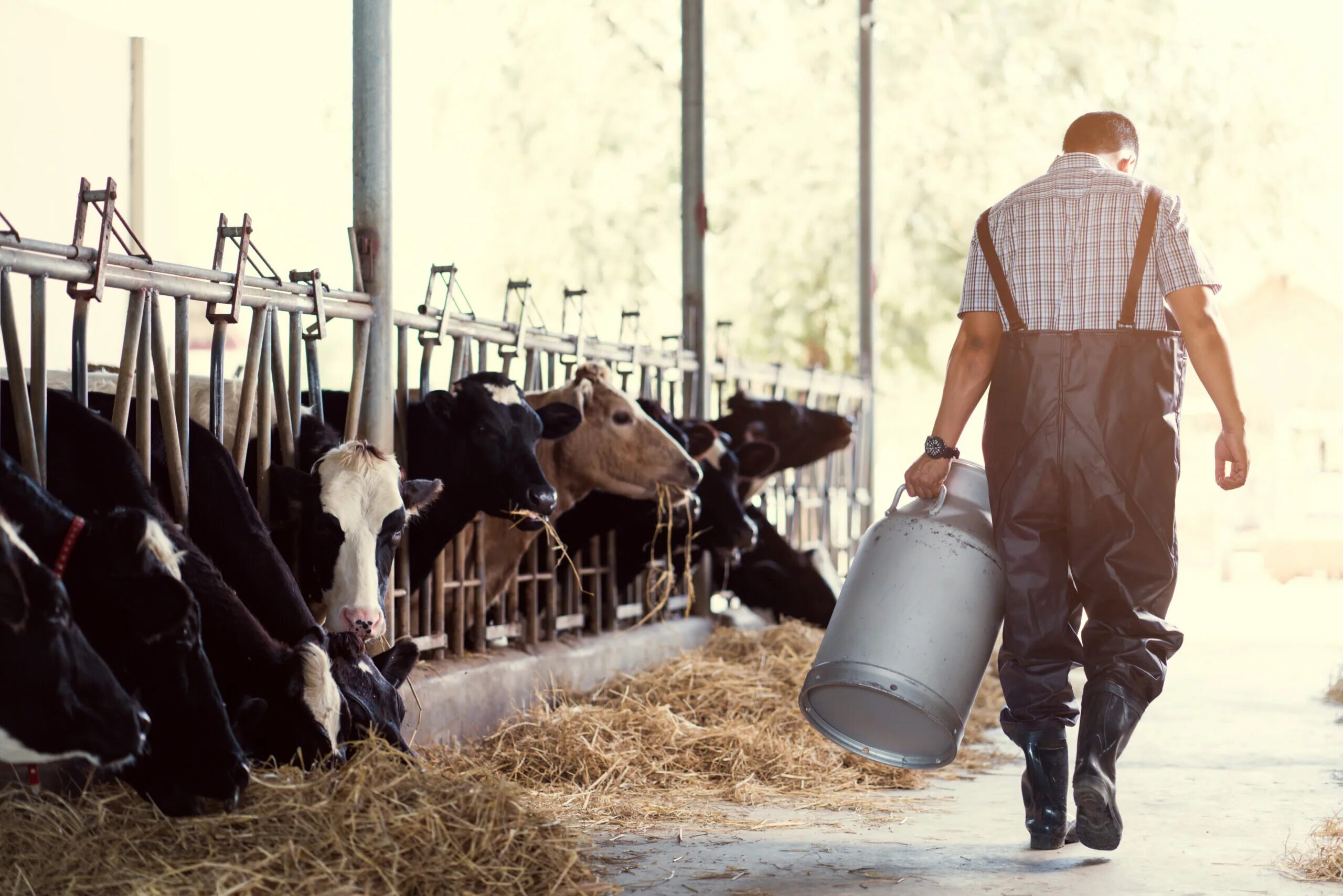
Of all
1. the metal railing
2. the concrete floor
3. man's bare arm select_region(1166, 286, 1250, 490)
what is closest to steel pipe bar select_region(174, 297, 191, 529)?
the metal railing

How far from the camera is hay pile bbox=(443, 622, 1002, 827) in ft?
15.4

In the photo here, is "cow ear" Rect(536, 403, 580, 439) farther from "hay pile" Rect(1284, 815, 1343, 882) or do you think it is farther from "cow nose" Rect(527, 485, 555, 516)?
"hay pile" Rect(1284, 815, 1343, 882)

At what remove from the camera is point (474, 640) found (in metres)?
6.16

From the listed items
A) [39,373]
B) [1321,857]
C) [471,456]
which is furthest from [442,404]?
[1321,857]

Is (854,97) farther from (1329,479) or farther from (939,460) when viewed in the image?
(939,460)

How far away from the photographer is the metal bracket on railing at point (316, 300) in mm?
5000

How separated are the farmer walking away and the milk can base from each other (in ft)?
0.64

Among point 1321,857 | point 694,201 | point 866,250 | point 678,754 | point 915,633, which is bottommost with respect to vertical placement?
point 678,754

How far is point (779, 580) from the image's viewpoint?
8633 mm

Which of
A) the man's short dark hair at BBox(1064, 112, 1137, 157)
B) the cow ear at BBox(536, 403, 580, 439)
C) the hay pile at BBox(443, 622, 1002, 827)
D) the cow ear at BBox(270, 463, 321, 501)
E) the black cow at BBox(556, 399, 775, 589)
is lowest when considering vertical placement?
the hay pile at BBox(443, 622, 1002, 827)

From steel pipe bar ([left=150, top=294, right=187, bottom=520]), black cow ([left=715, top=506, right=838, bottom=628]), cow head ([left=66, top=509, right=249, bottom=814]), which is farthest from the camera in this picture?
black cow ([left=715, top=506, right=838, bottom=628])

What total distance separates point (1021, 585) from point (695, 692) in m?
2.54

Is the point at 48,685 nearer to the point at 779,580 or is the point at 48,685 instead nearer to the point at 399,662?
the point at 399,662

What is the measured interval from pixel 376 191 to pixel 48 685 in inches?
118
